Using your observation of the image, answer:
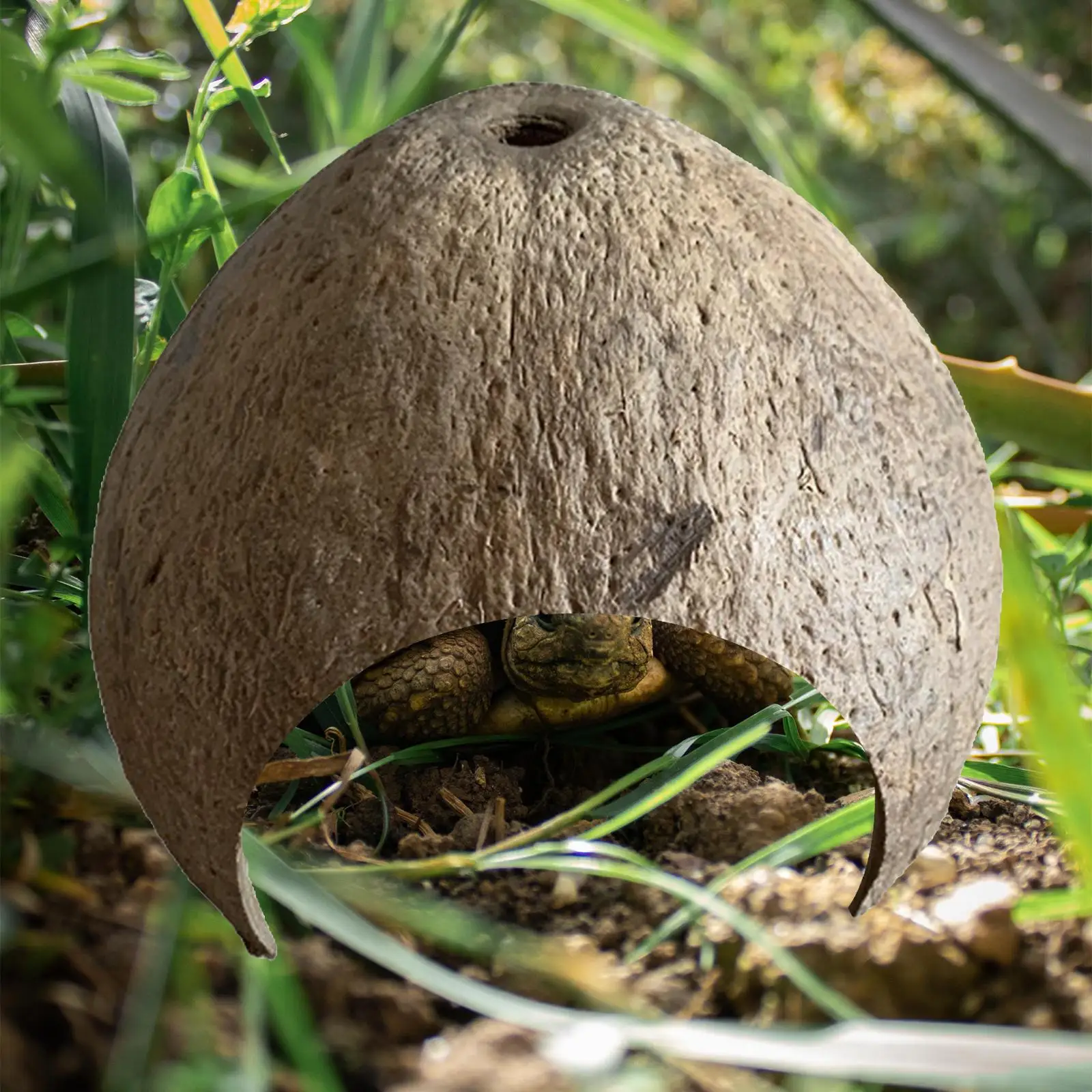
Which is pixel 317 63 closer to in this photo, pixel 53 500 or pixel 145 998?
pixel 53 500

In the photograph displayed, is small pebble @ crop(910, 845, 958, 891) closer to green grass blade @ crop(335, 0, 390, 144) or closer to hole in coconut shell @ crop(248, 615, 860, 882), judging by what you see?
hole in coconut shell @ crop(248, 615, 860, 882)

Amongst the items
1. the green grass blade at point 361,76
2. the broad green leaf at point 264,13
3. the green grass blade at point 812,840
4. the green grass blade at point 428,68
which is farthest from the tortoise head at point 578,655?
the green grass blade at point 361,76

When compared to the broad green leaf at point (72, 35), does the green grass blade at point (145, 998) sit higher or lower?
lower

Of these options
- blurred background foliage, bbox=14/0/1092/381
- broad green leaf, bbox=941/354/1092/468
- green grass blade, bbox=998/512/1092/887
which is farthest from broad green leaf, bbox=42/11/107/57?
blurred background foliage, bbox=14/0/1092/381

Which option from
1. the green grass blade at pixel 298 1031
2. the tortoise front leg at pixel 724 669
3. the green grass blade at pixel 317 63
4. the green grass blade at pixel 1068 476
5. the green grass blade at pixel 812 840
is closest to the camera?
the green grass blade at pixel 298 1031

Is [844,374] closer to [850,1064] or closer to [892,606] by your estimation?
[892,606]

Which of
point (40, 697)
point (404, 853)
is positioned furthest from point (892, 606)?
point (40, 697)

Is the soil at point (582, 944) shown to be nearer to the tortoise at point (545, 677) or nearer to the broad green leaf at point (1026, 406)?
the tortoise at point (545, 677)
